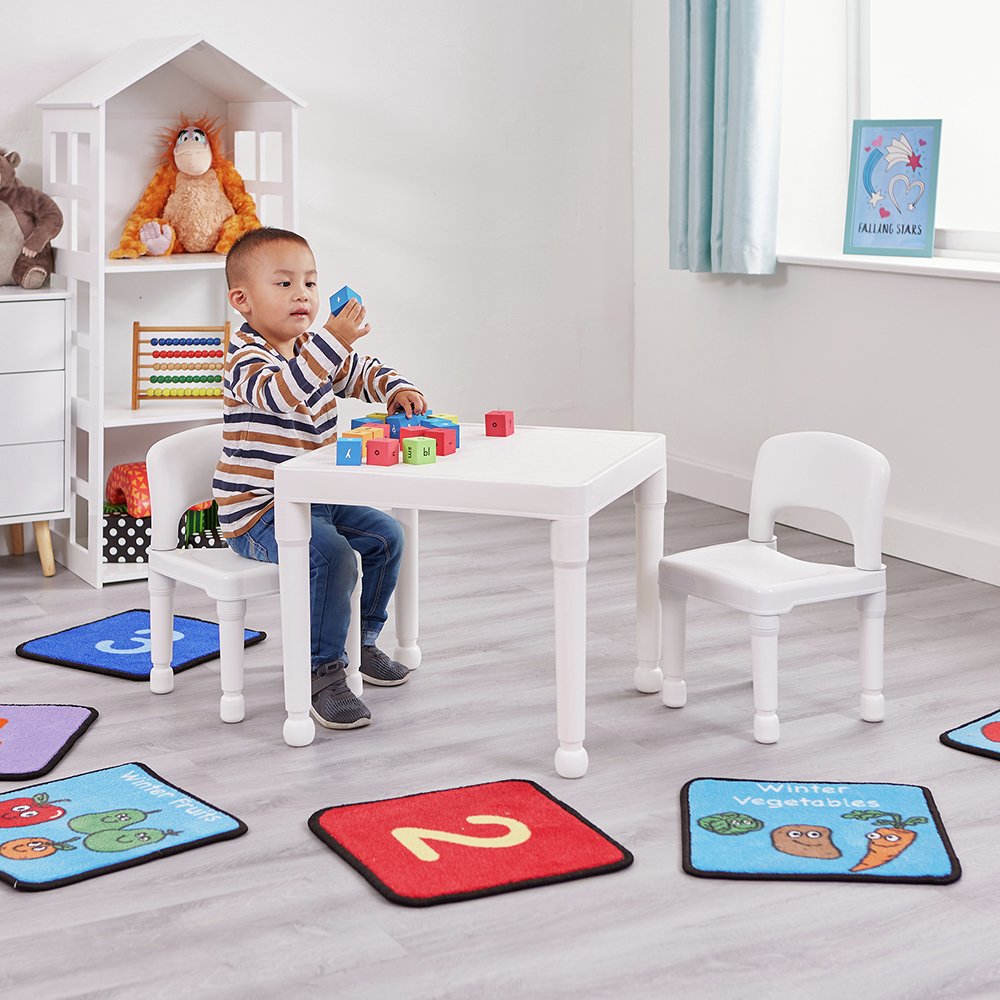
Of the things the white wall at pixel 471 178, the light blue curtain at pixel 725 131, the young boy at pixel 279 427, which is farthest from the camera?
the white wall at pixel 471 178

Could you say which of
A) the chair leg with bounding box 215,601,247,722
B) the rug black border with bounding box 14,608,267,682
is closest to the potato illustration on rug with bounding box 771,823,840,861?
the chair leg with bounding box 215,601,247,722

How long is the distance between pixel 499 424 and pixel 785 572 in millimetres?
556

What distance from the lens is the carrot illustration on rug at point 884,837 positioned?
190cm

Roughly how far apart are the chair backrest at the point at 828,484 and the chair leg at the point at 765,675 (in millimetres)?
230

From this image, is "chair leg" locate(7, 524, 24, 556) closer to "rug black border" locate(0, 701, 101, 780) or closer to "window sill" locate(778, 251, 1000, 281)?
"rug black border" locate(0, 701, 101, 780)

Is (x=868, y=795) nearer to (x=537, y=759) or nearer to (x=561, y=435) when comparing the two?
(x=537, y=759)

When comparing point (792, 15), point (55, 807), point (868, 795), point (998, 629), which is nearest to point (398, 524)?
point (55, 807)

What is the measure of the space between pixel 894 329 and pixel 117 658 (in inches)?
80.9

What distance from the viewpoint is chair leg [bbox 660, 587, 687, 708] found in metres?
2.47

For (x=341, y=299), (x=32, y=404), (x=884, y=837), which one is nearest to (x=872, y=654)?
(x=884, y=837)

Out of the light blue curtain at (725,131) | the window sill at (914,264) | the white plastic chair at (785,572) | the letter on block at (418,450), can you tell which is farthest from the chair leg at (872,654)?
the light blue curtain at (725,131)

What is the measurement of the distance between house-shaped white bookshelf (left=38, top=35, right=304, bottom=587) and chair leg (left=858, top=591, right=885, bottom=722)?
1706 millimetres

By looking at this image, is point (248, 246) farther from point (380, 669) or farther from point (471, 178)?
point (471, 178)

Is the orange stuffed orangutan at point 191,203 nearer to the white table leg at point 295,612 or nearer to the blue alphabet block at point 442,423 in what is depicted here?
the blue alphabet block at point 442,423
